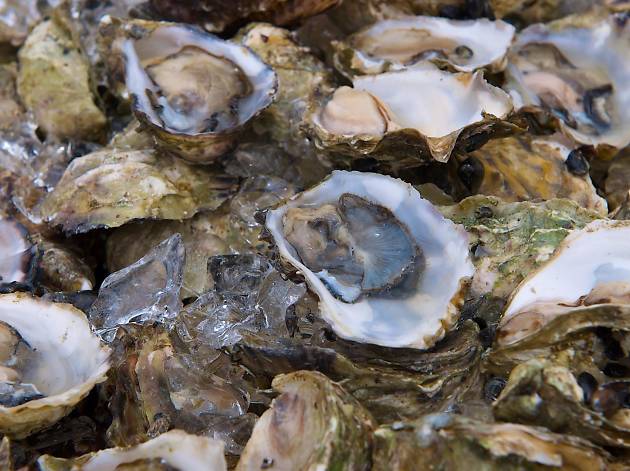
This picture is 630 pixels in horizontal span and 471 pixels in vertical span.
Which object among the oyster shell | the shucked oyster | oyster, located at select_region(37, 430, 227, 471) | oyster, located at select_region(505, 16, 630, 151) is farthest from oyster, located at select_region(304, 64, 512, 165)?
oyster, located at select_region(37, 430, 227, 471)

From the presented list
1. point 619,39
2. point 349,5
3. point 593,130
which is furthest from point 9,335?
point 619,39

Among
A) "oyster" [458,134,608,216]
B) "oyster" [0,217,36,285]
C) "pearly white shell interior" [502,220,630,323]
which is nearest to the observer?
"pearly white shell interior" [502,220,630,323]

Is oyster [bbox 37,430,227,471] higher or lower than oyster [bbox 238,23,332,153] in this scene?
lower

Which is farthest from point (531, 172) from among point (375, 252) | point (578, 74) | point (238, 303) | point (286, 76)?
point (238, 303)

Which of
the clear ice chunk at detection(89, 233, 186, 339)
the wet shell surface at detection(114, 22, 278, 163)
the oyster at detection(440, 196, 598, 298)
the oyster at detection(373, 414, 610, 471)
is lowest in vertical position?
the clear ice chunk at detection(89, 233, 186, 339)

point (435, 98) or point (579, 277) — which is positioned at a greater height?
point (435, 98)

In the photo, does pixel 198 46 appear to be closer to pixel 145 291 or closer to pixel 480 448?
pixel 145 291

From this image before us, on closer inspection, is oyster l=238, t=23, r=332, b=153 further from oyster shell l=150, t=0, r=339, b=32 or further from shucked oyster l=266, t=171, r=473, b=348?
shucked oyster l=266, t=171, r=473, b=348
